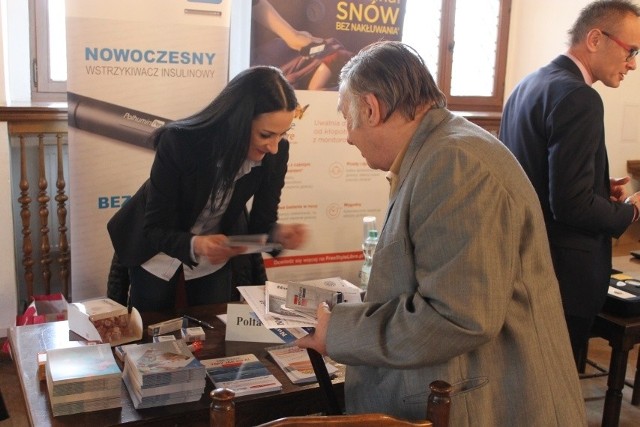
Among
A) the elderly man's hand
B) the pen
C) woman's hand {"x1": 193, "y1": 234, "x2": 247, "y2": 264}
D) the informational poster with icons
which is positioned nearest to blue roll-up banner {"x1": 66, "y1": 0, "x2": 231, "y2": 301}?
the informational poster with icons

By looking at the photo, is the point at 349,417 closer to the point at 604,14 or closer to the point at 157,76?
the point at 604,14

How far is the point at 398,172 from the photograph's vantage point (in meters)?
1.27

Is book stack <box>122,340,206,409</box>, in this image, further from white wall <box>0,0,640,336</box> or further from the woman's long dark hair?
white wall <box>0,0,640,336</box>

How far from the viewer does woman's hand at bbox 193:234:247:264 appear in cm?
203

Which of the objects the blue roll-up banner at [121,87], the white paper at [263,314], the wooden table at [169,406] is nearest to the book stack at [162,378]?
the wooden table at [169,406]

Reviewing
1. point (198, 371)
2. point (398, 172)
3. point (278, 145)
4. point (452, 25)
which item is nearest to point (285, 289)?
point (198, 371)

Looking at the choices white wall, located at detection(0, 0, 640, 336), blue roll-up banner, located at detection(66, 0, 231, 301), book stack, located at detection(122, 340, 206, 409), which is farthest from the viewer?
white wall, located at detection(0, 0, 640, 336)

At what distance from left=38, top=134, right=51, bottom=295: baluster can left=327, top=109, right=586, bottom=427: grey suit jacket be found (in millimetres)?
2306

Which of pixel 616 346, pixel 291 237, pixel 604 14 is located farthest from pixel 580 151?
pixel 291 237

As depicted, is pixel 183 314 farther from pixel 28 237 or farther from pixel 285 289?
pixel 28 237

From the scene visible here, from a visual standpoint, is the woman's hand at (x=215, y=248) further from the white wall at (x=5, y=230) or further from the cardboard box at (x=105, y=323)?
the white wall at (x=5, y=230)

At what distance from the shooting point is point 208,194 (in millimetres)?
2158

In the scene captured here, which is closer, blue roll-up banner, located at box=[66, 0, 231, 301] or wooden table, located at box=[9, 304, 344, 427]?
wooden table, located at box=[9, 304, 344, 427]

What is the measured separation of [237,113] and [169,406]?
96 cm
